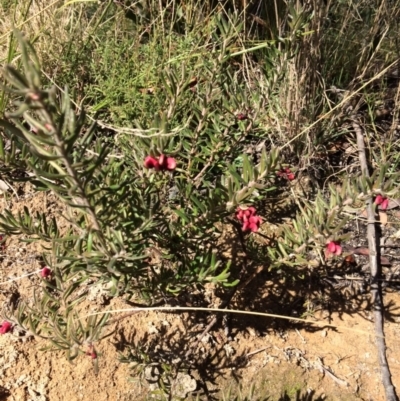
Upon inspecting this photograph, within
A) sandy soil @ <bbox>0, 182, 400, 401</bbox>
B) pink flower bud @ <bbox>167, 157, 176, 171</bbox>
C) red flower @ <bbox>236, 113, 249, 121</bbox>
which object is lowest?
sandy soil @ <bbox>0, 182, 400, 401</bbox>

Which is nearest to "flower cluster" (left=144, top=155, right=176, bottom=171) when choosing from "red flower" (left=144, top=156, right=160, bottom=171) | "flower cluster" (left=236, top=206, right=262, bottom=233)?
"red flower" (left=144, top=156, right=160, bottom=171)

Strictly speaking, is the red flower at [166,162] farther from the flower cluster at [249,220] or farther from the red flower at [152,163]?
the flower cluster at [249,220]

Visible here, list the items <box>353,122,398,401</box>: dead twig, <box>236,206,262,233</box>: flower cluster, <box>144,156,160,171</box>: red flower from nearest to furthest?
1. <box>144,156,160,171</box>: red flower
2. <box>236,206,262,233</box>: flower cluster
3. <box>353,122,398,401</box>: dead twig

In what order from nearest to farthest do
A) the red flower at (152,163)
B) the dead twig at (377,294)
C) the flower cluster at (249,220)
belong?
the red flower at (152,163) → the flower cluster at (249,220) → the dead twig at (377,294)

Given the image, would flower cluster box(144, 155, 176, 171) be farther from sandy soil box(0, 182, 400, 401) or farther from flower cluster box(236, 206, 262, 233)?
sandy soil box(0, 182, 400, 401)

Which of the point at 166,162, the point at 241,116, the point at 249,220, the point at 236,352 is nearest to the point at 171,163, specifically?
the point at 166,162

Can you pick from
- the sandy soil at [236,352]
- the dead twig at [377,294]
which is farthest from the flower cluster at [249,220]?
the sandy soil at [236,352]

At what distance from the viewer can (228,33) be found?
5.24ft

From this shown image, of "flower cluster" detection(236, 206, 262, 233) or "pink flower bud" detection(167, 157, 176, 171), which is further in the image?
"flower cluster" detection(236, 206, 262, 233)

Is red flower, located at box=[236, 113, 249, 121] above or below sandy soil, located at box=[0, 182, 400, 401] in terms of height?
above

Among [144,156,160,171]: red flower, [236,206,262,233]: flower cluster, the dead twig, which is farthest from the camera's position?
the dead twig

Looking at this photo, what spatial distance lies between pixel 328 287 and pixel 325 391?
0.44m

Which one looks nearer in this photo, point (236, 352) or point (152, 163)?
point (152, 163)

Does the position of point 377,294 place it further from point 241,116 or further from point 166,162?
point 166,162
